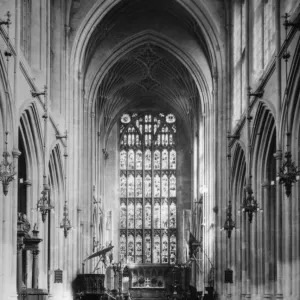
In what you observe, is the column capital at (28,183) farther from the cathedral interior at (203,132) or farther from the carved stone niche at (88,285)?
the carved stone niche at (88,285)

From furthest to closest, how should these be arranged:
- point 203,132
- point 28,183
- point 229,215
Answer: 1. point 203,132
2. point 229,215
3. point 28,183

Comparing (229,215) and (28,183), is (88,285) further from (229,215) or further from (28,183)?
(28,183)

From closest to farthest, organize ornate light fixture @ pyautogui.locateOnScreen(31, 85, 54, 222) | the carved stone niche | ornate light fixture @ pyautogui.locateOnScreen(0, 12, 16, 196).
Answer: ornate light fixture @ pyautogui.locateOnScreen(0, 12, 16, 196) < ornate light fixture @ pyautogui.locateOnScreen(31, 85, 54, 222) < the carved stone niche

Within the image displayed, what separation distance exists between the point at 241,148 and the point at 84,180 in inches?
520

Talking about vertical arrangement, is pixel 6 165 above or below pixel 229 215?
above

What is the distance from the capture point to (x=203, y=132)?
160 ft

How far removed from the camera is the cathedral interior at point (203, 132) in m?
23.1

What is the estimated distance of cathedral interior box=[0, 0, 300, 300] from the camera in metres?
23.1

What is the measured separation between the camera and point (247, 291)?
3209 cm

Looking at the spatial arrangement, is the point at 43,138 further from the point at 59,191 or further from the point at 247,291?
the point at 247,291

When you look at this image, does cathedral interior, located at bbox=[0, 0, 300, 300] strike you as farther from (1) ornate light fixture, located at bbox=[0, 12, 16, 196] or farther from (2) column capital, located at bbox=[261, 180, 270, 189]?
(2) column capital, located at bbox=[261, 180, 270, 189]

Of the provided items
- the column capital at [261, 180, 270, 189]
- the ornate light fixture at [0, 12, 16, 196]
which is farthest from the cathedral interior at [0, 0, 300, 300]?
the column capital at [261, 180, 270, 189]

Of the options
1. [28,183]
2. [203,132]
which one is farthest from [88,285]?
[203,132]

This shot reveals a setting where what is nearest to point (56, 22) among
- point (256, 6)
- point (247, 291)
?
point (256, 6)
